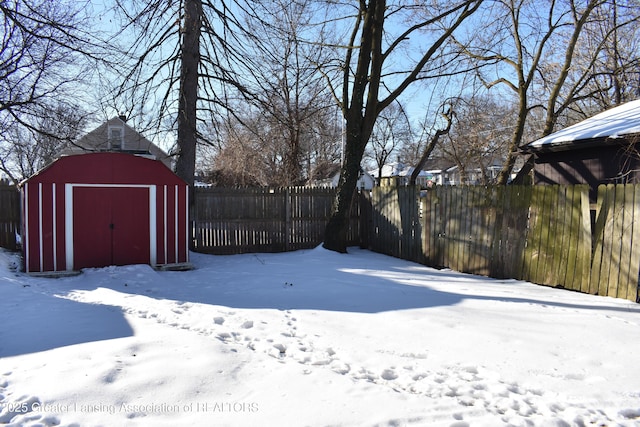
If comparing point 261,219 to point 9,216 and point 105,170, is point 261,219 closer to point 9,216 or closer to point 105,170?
point 105,170

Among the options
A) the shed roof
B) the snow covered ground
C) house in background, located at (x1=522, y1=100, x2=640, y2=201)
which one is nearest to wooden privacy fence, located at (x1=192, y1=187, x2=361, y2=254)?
the shed roof

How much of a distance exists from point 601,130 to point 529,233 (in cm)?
327

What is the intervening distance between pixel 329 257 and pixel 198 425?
7.77m

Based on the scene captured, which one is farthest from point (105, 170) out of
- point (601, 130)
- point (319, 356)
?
point (601, 130)

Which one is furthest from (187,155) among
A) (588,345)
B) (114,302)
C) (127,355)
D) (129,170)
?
(588,345)

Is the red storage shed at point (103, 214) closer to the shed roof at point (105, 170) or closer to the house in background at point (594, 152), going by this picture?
the shed roof at point (105, 170)

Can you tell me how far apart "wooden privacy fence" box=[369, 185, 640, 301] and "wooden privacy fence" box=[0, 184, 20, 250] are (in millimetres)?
9868

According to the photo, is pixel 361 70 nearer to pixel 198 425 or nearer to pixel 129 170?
pixel 129 170

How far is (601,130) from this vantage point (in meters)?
9.16

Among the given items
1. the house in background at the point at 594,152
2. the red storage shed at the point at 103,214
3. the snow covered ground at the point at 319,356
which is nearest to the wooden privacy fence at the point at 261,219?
the red storage shed at the point at 103,214

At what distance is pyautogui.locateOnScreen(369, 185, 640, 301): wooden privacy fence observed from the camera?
6.35 metres

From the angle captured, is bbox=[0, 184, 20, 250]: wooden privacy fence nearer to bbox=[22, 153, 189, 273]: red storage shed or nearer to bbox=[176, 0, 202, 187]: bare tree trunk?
bbox=[22, 153, 189, 273]: red storage shed

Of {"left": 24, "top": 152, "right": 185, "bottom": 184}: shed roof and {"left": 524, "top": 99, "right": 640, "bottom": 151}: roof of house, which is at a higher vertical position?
{"left": 524, "top": 99, "right": 640, "bottom": 151}: roof of house

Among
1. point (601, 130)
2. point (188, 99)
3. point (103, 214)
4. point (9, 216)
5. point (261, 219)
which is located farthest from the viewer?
point (261, 219)
